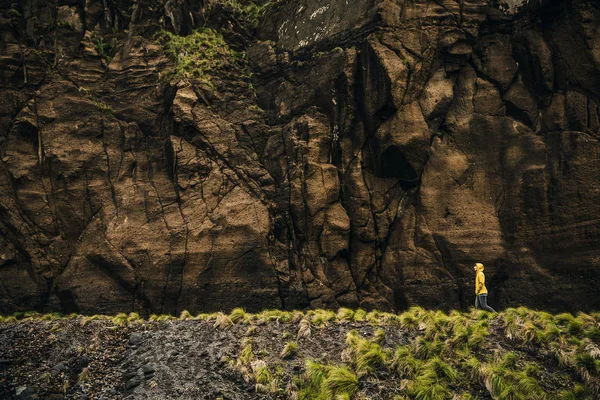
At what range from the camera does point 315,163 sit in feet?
81.7

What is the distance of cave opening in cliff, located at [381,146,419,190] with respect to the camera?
2384 cm

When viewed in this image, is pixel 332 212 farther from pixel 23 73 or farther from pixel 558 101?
pixel 23 73

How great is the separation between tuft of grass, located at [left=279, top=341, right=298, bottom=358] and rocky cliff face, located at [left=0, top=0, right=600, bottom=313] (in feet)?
22.8

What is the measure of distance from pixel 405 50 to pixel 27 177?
19052 mm

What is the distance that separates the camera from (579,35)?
22.3 meters

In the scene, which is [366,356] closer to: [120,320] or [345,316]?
[345,316]

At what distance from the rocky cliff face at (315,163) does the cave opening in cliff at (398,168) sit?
65mm

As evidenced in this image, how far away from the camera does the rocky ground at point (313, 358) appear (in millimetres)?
14289

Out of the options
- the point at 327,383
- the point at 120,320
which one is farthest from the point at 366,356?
the point at 120,320

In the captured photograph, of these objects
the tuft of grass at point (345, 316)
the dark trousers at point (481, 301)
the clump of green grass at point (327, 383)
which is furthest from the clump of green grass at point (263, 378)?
the dark trousers at point (481, 301)

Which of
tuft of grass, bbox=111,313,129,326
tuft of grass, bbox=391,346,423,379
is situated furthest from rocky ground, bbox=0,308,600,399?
tuft of grass, bbox=111,313,129,326

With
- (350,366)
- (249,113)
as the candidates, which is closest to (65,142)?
(249,113)

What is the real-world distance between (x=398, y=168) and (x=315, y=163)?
390cm

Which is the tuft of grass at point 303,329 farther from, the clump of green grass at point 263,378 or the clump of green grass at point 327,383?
the clump of green grass at point 327,383
